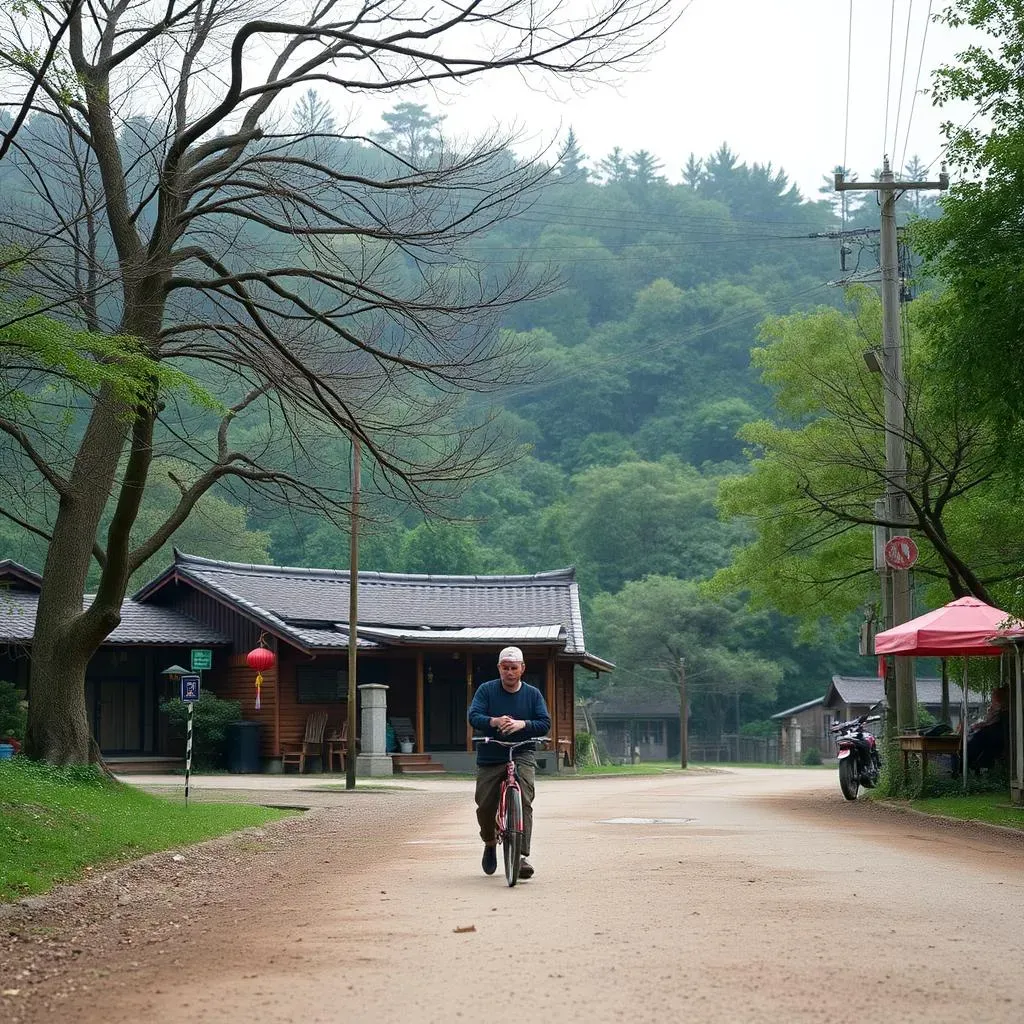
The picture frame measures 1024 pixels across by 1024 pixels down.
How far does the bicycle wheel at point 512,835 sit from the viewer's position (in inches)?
412

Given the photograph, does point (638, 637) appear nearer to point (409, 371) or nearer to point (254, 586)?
point (254, 586)

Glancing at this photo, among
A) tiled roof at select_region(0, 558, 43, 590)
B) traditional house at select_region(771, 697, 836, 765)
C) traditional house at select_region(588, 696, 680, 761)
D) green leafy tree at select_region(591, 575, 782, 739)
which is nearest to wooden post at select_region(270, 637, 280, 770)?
tiled roof at select_region(0, 558, 43, 590)

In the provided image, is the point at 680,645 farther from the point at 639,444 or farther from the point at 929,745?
the point at 929,745

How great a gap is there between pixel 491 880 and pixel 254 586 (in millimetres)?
33358

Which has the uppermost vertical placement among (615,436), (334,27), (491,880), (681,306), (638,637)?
(681,306)

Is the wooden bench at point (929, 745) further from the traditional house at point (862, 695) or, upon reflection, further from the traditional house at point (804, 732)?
the traditional house at point (804, 732)

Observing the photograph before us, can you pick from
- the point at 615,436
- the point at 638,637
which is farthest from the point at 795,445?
the point at 615,436

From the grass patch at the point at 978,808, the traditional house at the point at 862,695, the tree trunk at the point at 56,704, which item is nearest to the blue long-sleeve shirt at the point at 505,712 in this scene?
the grass patch at the point at 978,808

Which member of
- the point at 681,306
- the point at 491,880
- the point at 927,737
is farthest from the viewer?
the point at 681,306

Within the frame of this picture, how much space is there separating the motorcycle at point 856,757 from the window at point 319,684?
20.5 meters

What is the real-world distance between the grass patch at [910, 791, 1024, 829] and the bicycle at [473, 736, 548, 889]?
7.78 m

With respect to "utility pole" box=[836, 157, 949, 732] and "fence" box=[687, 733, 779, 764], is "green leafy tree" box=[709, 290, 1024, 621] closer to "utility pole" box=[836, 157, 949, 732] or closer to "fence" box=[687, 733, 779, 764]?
"utility pole" box=[836, 157, 949, 732]

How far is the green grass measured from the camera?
11555mm

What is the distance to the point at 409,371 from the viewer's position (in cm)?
1769
